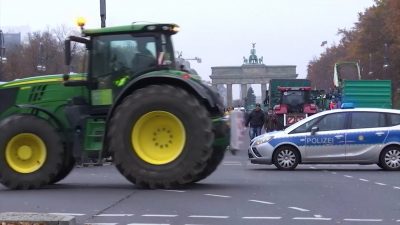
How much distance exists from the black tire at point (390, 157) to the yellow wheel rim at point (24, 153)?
9.00m

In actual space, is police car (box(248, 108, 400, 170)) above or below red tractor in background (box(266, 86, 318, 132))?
below

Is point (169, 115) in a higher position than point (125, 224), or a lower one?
higher

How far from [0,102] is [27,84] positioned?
2.10ft

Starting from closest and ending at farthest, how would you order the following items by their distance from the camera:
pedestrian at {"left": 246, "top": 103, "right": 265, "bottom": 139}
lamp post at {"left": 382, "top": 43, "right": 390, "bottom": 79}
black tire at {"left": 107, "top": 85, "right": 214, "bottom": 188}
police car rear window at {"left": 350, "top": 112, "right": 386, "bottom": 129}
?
black tire at {"left": 107, "top": 85, "right": 214, "bottom": 188} < police car rear window at {"left": 350, "top": 112, "right": 386, "bottom": 129} < pedestrian at {"left": 246, "top": 103, "right": 265, "bottom": 139} < lamp post at {"left": 382, "top": 43, "right": 390, "bottom": 79}

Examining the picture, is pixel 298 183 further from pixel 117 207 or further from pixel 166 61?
pixel 117 207

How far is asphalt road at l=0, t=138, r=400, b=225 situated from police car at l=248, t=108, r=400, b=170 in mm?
1812

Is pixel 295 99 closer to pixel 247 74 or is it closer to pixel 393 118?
pixel 393 118

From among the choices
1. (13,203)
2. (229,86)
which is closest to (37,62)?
(229,86)

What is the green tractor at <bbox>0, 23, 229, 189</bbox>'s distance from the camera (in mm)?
12148

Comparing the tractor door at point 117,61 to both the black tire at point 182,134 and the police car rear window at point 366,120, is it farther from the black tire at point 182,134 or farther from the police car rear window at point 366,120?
the police car rear window at point 366,120

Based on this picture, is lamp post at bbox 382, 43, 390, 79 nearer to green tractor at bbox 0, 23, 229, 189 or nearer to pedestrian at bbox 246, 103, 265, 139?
pedestrian at bbox 246, 103, 265, 139

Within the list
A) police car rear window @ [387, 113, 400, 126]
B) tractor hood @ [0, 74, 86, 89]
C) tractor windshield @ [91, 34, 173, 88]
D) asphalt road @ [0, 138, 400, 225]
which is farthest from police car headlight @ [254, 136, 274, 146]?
tractor hood @ [0, 74, 86, 89]

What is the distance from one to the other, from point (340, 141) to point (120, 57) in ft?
23.3

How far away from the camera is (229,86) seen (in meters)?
91.4
